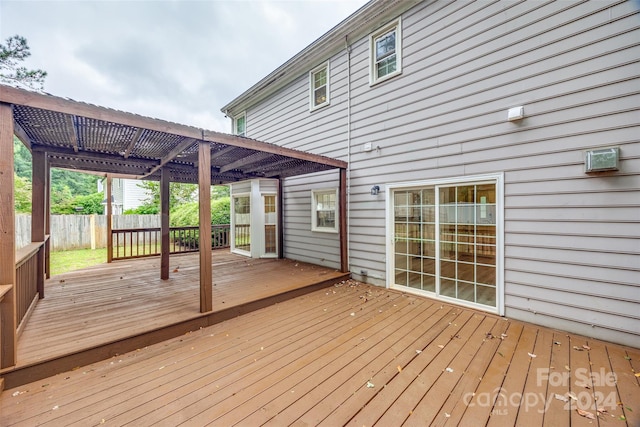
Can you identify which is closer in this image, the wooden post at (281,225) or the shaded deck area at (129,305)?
the shaded deck area at (129,305)

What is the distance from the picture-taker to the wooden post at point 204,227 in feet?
10.4

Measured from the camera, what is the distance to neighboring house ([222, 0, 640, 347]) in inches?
106

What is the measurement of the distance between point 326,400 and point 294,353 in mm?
744

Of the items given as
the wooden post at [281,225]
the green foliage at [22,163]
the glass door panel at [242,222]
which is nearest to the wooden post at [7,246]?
the wooden post at [281,225]

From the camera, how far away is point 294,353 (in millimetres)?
2566

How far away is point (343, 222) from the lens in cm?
518

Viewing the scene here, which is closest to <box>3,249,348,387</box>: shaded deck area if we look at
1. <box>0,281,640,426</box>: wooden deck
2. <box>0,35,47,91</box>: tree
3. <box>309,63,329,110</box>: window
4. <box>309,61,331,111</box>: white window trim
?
<box>0,281,640,426</box>: wooden deck

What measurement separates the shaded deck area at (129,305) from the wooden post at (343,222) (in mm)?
309

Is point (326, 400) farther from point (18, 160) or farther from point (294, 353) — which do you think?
point (18, 160)

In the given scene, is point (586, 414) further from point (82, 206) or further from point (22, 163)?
point (22, 163)

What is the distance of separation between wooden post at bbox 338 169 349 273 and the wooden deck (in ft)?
6.92

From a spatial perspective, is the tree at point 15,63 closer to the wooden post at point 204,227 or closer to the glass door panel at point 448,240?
the wooden post at point 204,227

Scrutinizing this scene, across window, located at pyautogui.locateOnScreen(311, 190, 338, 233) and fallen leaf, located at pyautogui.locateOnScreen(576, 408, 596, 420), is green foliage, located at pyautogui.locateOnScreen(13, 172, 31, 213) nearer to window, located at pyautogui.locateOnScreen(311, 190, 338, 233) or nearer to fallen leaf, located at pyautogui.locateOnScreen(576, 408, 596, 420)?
window, located at pyautogui.locateOnScreen(311, 190, 338, 233)

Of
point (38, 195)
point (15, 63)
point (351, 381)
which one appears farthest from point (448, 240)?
point (15, 63)
